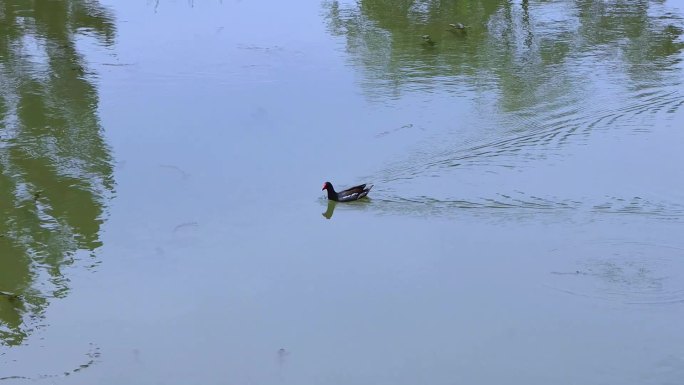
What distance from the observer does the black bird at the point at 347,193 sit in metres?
10.5

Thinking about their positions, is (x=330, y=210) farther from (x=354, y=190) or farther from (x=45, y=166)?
(x=45, y=166)

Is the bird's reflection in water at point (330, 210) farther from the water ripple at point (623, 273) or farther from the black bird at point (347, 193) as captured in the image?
the water ripple at point (623, 273)

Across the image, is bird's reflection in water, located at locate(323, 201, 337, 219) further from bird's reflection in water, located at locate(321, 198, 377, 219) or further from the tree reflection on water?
the tree reflection on water

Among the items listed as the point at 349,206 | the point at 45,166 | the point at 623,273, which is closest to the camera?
the point at 623,273

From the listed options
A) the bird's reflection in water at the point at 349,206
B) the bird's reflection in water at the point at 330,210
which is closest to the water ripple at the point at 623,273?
the bird's reflection in water at the point at 349,206

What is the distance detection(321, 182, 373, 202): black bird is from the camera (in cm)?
1052

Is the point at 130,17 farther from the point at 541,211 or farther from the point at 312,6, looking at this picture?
the point at 541,211

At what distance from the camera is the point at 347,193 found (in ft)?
34.6

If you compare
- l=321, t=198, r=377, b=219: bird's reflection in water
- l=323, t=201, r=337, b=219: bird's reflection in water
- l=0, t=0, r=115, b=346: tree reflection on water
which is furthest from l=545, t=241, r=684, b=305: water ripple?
l=0, t=0, r=115, b=346: tree reflection on water

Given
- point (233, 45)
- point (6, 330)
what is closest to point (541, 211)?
point (6, 330)

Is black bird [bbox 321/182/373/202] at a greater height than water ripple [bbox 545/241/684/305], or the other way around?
black bird [bbox 321/182/373/202]

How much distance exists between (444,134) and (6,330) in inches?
221

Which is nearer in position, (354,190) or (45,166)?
(354,190)

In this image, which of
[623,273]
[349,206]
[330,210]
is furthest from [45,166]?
[623,273]
